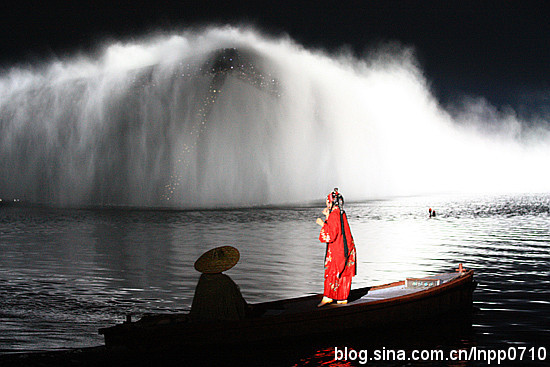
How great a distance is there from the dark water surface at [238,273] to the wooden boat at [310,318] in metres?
0.57

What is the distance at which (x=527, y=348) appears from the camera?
11.3 meters

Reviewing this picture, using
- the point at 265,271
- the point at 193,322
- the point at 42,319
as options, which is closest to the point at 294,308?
the point at 193,322

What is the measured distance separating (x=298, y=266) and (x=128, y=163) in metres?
60.5

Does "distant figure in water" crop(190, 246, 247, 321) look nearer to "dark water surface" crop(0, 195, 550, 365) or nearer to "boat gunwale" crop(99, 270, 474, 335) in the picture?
"boat gunwale" crop(99, 270, 474, 335)

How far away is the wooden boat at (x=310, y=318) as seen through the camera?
10203 millimetres

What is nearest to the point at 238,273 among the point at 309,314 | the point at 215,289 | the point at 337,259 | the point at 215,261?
the point at 337,259

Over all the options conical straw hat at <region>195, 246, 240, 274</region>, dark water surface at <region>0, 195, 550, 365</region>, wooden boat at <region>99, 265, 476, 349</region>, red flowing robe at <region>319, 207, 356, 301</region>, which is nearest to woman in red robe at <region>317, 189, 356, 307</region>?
red flowing robe at <region>319, 207, 356, 301</region>

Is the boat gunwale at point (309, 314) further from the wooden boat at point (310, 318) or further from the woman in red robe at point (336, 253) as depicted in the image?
the woman in red robe at point (336, 253)

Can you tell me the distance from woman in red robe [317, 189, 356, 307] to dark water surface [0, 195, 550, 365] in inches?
58.0

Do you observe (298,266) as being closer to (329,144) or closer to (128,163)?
(128,163)

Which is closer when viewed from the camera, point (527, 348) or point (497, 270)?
point (527, 348)

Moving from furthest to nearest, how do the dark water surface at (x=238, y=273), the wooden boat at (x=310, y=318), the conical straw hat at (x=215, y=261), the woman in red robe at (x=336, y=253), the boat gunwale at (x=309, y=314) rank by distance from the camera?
the dark water surface at (x=238, y=273) → the woman in red robe at (x=336, y=253) → the conical straw hat at (x=215, y=261) → the boat gunwale at (x=309, y=314) → the wooden boat at (x=310, y=318)

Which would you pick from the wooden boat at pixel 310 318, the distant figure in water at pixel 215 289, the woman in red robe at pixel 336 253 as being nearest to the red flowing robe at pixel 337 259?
the woman in red robe at pixel 336 253

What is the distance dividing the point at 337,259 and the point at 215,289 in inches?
106
